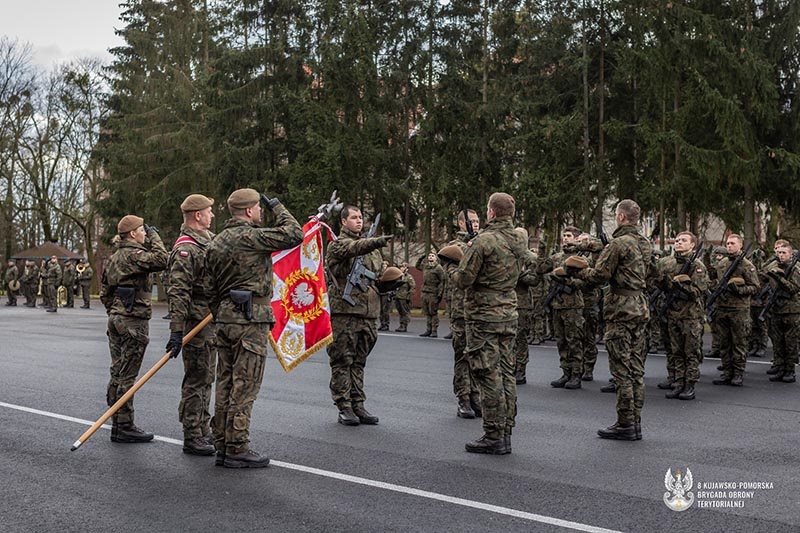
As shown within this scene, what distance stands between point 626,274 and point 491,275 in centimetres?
158

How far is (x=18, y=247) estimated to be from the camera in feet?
201

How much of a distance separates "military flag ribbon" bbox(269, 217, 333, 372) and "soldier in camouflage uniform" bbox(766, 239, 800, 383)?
7.37 m

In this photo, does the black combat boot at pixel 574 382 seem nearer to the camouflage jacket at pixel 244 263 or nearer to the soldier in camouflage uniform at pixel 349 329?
the soldier in camouflage uniform at pixel 349 329

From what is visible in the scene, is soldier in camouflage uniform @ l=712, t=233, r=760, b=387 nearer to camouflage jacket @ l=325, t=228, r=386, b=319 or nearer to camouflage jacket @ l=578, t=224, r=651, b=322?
camouflage jacket @ l=578, t=224, r=651, b=322

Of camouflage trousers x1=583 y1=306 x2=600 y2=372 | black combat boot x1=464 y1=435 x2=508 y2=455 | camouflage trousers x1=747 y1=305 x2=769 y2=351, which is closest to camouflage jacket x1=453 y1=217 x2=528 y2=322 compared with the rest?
black combat boot x1=464 y1=435 x2=508 y2=455

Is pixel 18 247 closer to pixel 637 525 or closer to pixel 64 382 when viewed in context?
pixel 64 382

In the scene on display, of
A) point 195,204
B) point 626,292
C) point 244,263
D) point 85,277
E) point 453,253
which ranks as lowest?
point 85,277

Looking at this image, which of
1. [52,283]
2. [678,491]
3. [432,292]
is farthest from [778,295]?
[52,283]

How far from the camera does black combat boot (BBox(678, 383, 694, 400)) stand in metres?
11.2

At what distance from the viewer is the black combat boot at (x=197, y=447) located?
7582 millimetres

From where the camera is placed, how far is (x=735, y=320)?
1264 centimetres

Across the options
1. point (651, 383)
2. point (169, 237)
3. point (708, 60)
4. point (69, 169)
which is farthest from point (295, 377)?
point (69, 169)

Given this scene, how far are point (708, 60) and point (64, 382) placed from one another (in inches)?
737

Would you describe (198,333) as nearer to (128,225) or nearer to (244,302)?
(244,302)
